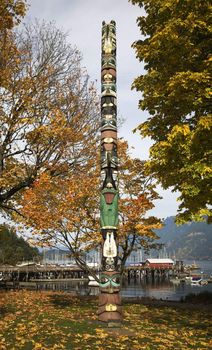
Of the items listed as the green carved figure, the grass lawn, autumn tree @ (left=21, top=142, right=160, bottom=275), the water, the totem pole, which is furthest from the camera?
the water

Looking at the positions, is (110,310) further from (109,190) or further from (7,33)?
(7,33)

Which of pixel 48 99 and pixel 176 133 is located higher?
pixel 48 99

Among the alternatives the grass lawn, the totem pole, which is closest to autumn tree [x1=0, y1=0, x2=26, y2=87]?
the totem pole

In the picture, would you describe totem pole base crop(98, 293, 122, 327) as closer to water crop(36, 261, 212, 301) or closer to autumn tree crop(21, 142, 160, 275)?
autumn tree crop(21, 142, 160, 275)

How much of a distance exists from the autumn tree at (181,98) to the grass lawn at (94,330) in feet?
13.7

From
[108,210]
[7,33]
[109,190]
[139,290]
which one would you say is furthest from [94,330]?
[139,290]

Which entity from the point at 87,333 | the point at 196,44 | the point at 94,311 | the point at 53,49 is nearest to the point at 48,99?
the point at 53,49

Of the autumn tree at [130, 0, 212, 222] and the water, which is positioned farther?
the water

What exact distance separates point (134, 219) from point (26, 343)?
11912mm

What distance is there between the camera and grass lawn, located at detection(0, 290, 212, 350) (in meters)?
9.15

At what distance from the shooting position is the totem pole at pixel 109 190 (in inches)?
465

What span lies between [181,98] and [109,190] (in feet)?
14.3

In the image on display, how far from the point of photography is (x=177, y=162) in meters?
13.5

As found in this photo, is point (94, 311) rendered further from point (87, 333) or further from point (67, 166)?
point (67, 166)
